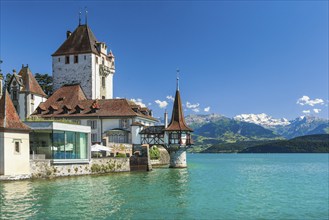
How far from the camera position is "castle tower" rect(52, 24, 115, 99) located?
79.8 metres

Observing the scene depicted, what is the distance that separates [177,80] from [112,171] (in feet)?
63.4

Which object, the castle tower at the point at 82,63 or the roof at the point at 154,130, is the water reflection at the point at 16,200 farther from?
the castle tower at the point at 82,63

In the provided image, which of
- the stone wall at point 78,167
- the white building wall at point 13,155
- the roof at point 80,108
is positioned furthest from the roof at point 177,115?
the white building wall at point 13,155

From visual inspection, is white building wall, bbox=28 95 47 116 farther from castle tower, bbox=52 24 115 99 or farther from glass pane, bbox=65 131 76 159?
glass pane, bbox=65 131 76 159

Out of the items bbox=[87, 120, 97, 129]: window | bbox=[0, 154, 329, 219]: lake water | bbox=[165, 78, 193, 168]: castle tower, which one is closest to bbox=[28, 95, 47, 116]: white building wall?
bbox=[87, 120, 97, 129]: window

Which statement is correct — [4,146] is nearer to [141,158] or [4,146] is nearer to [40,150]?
[40,150]

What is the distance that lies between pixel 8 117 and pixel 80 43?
43325 mm

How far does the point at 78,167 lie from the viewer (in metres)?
46.3

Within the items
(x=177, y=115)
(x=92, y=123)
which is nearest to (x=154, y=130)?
(x=177, y=115)

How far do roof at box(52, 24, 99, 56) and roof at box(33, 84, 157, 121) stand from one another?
934 cm

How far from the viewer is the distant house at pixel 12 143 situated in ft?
124

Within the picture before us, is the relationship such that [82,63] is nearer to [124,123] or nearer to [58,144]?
[124,123]

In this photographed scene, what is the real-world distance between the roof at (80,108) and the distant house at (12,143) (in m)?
28.8

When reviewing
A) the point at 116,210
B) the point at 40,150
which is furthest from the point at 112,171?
the point at 116,210
